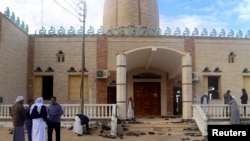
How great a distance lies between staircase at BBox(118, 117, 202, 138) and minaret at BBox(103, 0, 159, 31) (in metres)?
8.41

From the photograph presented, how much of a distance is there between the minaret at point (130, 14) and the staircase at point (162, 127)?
331 inches

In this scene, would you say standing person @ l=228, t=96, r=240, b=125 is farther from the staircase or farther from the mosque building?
the mosque building

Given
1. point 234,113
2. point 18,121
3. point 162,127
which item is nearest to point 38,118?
point 18,121

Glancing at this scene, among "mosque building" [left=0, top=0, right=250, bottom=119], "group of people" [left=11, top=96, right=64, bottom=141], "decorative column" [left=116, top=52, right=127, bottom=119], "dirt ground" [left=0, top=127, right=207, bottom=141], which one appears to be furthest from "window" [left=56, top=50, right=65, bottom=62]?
"group of people" [left=11, top=96, right=64, bottom=141]

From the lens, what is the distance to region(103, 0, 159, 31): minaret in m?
22.3

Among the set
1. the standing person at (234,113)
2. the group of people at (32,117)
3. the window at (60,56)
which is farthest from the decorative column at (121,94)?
the group of people at (32,117)

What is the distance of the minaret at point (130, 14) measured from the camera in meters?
22.3

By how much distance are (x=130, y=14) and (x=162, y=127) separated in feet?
31.2

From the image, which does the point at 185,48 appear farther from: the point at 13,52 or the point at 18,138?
the point at 18,138

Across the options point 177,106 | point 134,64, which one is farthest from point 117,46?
point 177,106

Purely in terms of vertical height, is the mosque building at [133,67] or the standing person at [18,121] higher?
the mosque building at [133,67]

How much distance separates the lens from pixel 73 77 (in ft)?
64.7

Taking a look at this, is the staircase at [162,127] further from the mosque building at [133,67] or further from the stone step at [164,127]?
the mosque building at [133,67]

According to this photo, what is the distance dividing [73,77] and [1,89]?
463 cm
